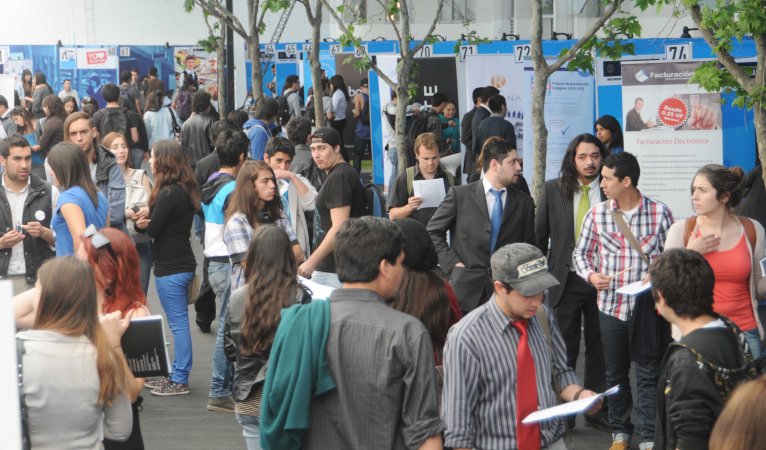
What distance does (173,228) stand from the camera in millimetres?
8977

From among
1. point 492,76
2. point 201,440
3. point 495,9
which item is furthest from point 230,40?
point 201,440

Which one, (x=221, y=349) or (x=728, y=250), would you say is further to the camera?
(x=221, y=349)

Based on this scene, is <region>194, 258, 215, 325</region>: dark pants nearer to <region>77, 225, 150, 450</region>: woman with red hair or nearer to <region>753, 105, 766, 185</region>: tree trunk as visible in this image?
<region>77, 225, 150, 450</region>: woman with red hair

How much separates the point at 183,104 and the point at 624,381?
24116 mm

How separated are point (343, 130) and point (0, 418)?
21.8 metres

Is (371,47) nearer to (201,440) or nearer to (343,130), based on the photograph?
(343,130)

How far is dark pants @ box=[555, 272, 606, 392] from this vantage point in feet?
26.6

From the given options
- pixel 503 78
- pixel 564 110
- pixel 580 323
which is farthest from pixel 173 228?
pixel 503 78

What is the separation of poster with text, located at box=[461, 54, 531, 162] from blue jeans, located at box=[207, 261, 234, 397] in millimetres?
8936

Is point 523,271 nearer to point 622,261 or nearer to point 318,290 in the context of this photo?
point 318,290

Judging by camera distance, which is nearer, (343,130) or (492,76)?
(492,76)

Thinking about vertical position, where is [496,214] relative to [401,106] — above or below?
below

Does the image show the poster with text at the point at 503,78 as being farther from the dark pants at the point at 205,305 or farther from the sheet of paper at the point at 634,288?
the sheet of paper at the point at 634,288

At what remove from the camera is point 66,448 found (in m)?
4.66
